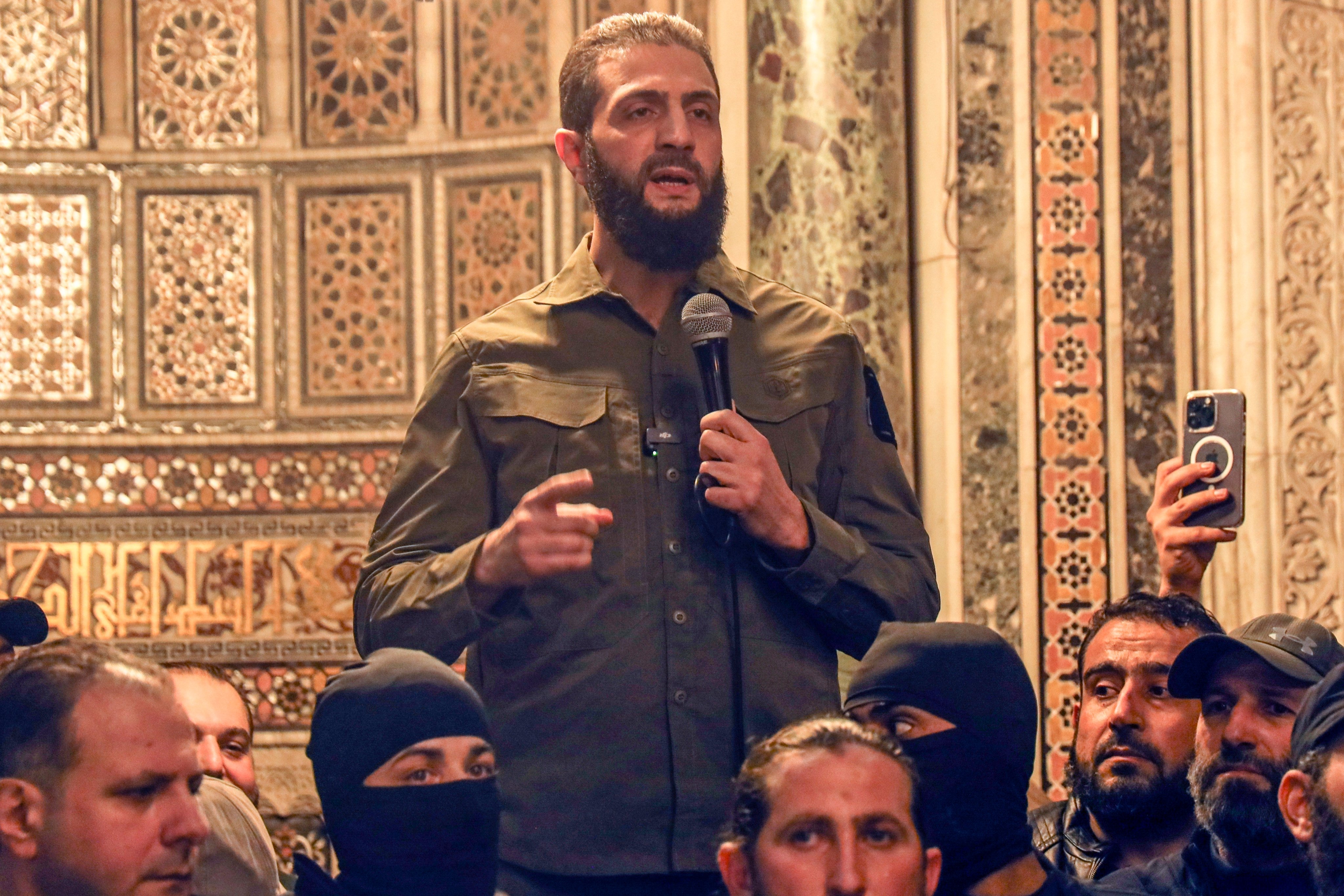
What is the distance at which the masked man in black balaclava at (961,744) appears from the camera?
2.56 meters

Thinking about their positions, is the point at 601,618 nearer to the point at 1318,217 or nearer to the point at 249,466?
the point at 1318,217

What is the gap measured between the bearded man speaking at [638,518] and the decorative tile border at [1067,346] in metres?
2.72

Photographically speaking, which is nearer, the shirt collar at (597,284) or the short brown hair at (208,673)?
the shirt collar at (597,284)

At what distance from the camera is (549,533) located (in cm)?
236

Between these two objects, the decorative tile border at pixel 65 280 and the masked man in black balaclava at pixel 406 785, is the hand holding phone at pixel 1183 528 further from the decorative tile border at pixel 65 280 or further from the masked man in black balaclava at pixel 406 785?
the decorative tile border at pixel 65 280

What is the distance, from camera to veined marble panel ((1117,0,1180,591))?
5379mm

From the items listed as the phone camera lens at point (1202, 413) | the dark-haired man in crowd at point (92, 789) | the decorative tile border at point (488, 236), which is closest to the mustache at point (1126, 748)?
the phone camera lens at point (1202, 413)

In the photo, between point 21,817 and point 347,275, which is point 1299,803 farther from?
point 347,275

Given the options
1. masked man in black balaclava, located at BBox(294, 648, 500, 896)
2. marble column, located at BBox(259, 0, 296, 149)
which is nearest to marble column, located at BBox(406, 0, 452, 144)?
marble column, located at BBox(259, 0, 296, 149)

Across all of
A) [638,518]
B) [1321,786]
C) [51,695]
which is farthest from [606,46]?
[1321,786]

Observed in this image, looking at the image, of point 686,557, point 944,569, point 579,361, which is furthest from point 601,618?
point 944,569

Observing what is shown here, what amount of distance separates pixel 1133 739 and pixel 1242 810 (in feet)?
1.26

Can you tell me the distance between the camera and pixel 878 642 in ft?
8.57

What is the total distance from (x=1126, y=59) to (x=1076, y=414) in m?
1.08
